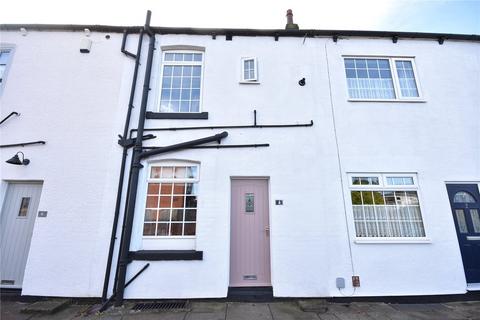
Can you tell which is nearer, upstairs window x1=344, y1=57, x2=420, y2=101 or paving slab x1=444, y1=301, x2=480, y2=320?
paving slab x1=444, y1=301, x2=480, y2=320

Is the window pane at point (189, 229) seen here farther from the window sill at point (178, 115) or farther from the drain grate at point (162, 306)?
the window sill at point (178, 115)

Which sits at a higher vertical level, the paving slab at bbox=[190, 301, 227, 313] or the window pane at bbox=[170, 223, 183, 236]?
the window pane at bbox=[170, 223, 183, 236]

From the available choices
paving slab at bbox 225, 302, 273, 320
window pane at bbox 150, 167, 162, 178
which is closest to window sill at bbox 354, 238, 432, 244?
paving slab at bbox 225, 302, 273, 320

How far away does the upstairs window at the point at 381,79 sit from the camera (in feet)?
19.3

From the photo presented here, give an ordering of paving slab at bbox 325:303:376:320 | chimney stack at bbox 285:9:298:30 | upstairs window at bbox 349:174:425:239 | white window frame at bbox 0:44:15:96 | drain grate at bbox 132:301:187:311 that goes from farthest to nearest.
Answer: chimney stack at bbox 285:9:298:30
white window frame at bbox 0:44:15:96
upstairs window at bbox 349:174:425:239
drain grate at bbox 132:301:187:311
paving slab at bbox 325:303:376:320

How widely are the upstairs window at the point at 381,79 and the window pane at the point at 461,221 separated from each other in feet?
9.64

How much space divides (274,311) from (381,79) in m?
6.20

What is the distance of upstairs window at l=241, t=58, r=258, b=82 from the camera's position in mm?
5723

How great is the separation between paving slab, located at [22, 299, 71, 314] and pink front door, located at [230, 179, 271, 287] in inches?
130

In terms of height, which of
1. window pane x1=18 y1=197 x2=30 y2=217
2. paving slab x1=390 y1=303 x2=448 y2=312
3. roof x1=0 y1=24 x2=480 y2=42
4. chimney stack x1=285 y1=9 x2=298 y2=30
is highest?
chimney stack x1=285 y1=9 x2=298 y2=30

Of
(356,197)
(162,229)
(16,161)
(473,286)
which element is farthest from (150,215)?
(473,286)

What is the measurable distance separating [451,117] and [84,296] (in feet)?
31.0

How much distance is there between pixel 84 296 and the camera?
4520 mm

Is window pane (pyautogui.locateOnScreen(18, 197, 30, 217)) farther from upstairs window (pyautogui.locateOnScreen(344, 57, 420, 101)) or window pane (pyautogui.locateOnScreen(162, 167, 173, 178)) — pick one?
upstairs window (pyautogui.locateOnScreen(344, 57, 420, 101))
